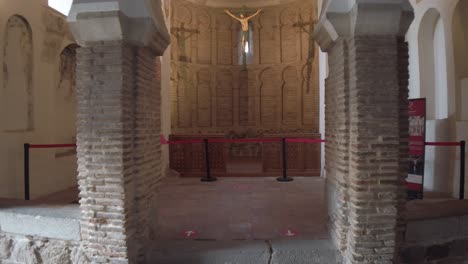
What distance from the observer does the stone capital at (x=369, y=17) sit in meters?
3.62

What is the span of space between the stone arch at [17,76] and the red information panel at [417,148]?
6.99 m

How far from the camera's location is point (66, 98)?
7.99 m

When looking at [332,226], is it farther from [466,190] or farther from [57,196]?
[57,196]

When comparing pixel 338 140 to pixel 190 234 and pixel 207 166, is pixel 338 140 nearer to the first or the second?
pixel 190 234

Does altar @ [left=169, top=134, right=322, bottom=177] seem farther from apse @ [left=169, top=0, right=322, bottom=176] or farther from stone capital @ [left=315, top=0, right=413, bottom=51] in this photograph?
stone capital @ [left=315, top=0, right=413, bottom=51]

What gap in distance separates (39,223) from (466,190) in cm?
680

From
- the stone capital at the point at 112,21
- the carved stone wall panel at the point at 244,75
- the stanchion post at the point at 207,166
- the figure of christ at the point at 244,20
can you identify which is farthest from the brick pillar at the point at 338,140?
the figure of christ at the point at 244,20

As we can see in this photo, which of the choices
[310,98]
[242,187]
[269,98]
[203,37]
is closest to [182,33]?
[203,37]

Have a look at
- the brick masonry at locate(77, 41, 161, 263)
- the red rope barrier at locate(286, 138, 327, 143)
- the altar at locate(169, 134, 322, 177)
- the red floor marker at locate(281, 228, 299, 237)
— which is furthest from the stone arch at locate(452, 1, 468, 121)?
the brick masonry at locate(77, 41, 161, 263)

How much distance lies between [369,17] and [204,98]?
1015 cm

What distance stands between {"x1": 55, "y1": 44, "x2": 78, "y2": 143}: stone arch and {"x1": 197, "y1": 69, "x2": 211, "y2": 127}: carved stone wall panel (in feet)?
18.6

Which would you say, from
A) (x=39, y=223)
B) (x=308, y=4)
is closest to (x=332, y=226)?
(x=39, y=223)

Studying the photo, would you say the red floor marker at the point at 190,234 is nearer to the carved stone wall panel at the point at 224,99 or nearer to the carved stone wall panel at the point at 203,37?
the carved stone wall panel at the point at 224,99

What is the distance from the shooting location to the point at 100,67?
151 inches
